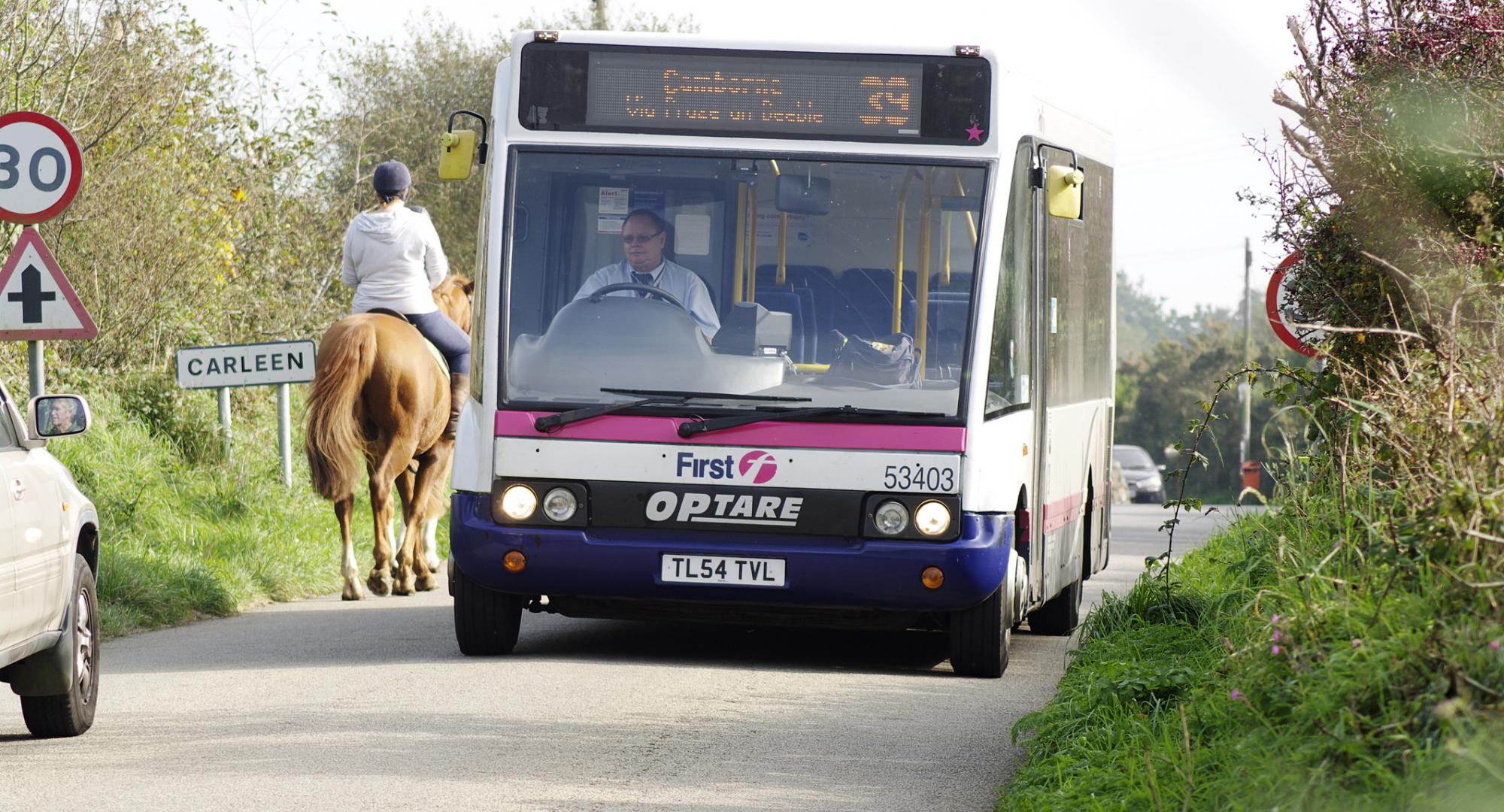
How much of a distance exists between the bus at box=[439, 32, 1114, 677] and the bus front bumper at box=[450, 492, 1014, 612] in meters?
0.01

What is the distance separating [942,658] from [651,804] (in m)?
4.69

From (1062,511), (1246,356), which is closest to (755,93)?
(1062,511)

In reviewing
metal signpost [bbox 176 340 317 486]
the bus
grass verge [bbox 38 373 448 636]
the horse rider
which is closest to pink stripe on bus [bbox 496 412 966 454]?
the bus

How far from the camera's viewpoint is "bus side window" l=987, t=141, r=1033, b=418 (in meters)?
9.79

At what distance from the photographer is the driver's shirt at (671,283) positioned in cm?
982

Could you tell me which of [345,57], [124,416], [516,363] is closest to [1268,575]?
[516,363]

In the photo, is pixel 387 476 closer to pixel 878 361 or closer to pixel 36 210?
pixel 36 210

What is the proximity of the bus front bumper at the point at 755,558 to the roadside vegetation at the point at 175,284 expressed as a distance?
10.2ft

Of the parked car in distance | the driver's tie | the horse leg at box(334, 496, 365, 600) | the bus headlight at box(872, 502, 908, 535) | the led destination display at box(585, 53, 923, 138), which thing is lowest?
the parked car in distance

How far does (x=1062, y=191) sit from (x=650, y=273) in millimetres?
1988

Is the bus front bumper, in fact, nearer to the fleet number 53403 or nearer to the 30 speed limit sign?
the fleet number 53403

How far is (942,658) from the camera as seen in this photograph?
10969 millimetres

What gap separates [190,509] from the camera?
636 inches

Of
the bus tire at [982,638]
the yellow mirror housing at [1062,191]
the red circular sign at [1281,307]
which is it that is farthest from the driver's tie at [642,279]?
the red circular sign at [1281,307]
